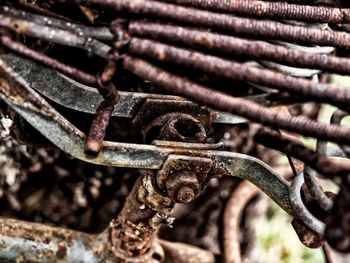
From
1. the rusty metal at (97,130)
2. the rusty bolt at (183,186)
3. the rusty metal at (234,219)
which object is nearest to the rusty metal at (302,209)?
the rusty bolt at (183,186)

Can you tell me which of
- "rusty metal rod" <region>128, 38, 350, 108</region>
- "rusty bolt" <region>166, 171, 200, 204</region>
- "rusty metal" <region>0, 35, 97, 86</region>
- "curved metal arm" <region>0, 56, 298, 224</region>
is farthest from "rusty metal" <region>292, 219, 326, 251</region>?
"rusty metal" <region>0, 35, 97, 86</region>

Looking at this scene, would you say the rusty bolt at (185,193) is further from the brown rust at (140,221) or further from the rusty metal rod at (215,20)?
the rusty metal rod at (215,20)

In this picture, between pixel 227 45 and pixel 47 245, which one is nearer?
pixel 227 45

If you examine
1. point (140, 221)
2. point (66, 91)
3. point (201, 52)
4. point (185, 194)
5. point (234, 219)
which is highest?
point (201, 52)

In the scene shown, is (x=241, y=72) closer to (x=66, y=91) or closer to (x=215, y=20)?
(x=215, y=20)

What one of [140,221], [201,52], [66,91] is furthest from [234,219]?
[201,52]

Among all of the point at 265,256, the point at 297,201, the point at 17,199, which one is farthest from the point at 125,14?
the point at 265,256

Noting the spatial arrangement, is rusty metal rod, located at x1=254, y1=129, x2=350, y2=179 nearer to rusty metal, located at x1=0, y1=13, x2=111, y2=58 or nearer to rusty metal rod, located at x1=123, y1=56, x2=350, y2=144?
rusty metal rod, located at x1=123, y1=56, x2=350, y2=144

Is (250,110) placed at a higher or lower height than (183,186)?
higher
